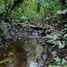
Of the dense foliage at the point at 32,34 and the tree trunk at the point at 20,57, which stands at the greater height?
the dense foliage at the point at 32,34

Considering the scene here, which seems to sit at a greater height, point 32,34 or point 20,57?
point 32,34

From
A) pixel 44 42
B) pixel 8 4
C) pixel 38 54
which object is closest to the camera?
pixel 38 54

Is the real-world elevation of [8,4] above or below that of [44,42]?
above

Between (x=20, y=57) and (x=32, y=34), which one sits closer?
(x=20, y=57)

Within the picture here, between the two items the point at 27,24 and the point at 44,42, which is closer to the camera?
the point at 44,42

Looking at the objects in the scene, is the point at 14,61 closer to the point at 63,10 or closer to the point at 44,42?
the point at 44,42

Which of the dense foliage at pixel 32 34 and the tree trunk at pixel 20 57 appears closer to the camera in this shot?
the tree trunk at pixel 20 57

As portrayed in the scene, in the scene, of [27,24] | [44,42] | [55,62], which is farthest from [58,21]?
[55,62]

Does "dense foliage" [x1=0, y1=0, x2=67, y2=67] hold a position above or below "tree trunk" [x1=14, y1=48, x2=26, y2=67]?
above

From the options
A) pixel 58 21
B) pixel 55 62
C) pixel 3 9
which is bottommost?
pixel 55 62

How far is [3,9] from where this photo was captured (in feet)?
24.8

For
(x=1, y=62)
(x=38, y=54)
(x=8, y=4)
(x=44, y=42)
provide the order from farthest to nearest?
(x=8, y=4) → (x=44, y=42) → (x=38, y=54) → (x=1, y=62)

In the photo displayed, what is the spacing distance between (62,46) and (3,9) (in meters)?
2.60

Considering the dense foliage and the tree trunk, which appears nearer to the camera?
the tree trunk
